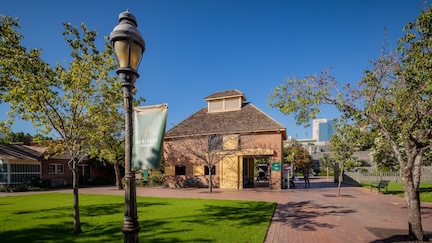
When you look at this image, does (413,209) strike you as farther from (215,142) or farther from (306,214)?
(215,142)

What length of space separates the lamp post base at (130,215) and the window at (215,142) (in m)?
17.1

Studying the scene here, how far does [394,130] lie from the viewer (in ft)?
25.3

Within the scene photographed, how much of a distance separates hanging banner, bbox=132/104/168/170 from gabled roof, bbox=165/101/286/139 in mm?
18852

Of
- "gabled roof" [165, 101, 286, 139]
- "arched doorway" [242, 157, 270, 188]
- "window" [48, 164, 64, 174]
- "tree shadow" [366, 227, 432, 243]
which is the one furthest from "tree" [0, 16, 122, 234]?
"window" [48, 164, 64, 174]

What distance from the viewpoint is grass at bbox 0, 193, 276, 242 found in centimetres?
702

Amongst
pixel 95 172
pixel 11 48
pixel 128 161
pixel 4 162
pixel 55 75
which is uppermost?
pixel 11 48

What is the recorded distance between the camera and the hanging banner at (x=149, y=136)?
11.4ft

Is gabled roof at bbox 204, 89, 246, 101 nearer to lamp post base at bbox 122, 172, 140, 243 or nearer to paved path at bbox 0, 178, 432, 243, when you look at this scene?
paved path at bbox 0, 178, 432, 243

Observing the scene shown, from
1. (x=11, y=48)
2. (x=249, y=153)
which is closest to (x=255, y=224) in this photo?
(x=11, y=48)

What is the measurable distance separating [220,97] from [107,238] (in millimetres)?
20587

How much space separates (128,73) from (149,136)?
3.25 feet

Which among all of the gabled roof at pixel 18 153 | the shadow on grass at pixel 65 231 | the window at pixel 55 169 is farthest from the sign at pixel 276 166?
the window at pixel 55 169

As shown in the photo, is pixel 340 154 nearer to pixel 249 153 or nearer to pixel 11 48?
pixel 249 153

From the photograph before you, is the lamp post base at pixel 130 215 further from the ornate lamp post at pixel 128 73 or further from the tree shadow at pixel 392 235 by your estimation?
the tree shadow at pixel 392 235
